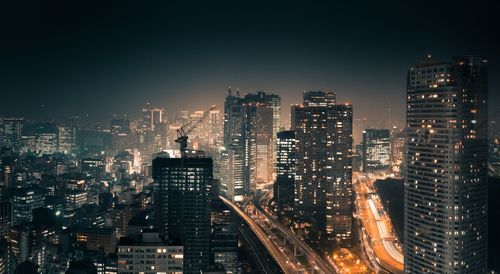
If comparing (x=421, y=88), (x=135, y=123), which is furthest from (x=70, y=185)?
(x=421, y=88)

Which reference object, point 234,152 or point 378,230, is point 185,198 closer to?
point 378,230

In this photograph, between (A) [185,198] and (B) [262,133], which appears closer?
(A) [185,198]

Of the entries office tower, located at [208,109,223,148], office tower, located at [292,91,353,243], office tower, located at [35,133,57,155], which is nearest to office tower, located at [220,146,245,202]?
office tower, located at [208,109,223,148]

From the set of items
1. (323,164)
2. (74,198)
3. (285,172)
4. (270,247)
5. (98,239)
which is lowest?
(270,247)

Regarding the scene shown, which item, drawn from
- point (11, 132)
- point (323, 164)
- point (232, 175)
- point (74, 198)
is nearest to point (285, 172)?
point (323, 164)

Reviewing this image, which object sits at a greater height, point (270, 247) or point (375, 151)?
point (375, 151)

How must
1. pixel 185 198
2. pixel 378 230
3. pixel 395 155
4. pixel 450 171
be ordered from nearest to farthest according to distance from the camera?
pixel 450 171 < pixel 185 198 < pixel 378 230 < pixel 395 155
